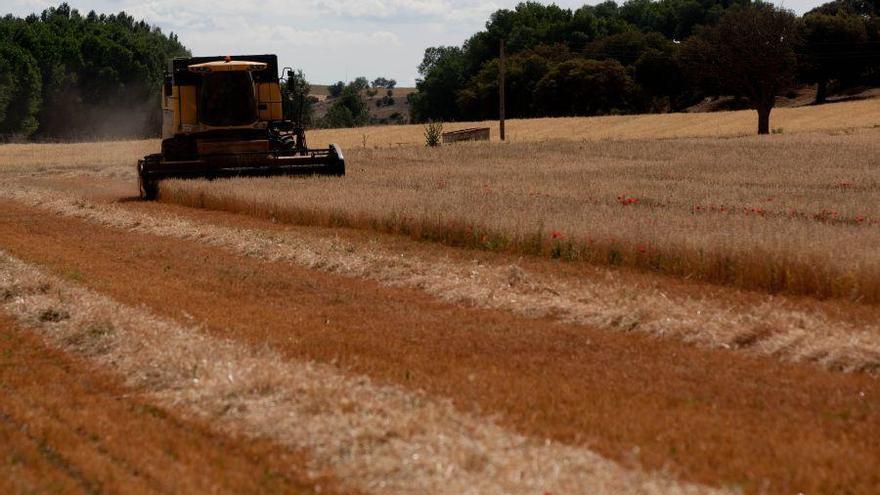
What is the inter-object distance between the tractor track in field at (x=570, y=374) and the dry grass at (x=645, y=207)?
8.40ft

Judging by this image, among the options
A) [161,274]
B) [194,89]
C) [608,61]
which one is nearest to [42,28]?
[608,61]

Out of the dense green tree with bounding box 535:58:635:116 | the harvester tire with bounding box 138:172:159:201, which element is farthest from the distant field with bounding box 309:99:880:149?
the harvester tire with bounding box 138:172:159:201

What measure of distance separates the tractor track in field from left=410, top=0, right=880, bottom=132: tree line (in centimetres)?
4481

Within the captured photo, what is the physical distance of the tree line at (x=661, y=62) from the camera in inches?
2152

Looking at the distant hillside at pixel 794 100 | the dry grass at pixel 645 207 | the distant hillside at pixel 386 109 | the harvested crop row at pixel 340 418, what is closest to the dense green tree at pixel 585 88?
the distant hillside at pixel 794 100

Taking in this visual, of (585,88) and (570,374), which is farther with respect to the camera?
(585,88)

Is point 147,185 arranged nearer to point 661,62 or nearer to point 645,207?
point 645,207

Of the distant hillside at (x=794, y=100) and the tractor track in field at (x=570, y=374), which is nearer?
the tractor track in field at (x=570, y=374)

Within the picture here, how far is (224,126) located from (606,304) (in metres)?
17.2

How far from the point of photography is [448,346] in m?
9.68

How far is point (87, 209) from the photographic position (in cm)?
2367

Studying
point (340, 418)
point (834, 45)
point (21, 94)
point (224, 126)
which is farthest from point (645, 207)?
point (21, 94)

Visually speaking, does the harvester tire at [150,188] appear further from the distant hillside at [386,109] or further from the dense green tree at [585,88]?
the distant hillside at [386,109]

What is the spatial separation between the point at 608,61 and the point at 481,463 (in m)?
80.2
